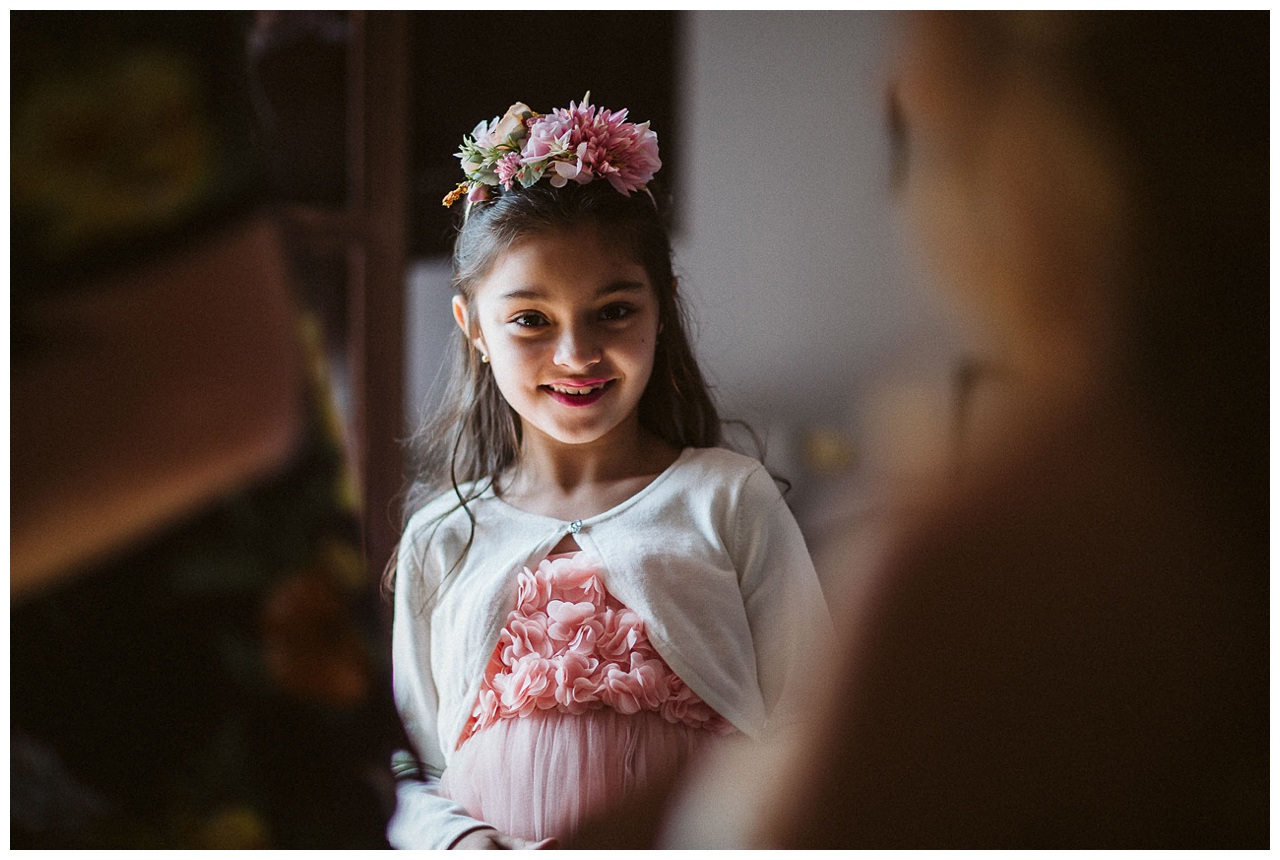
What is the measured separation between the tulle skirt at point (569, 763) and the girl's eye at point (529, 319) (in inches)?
12.1

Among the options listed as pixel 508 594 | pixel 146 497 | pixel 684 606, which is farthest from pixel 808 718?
pixel 146 497

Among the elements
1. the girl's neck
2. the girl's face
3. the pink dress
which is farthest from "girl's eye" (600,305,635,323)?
the pink dress

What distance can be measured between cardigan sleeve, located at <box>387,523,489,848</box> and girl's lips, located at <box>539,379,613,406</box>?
7.1 inches

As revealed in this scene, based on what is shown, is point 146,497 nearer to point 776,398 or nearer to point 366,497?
point 366,497

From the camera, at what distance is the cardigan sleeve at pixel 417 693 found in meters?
0.81

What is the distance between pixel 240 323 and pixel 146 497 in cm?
13

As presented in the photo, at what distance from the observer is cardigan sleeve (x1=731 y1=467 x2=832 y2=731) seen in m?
0.81

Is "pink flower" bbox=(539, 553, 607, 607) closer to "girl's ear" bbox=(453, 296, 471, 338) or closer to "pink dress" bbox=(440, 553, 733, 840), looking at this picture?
"pink dress" bbox=(440, 553, 733, 840)

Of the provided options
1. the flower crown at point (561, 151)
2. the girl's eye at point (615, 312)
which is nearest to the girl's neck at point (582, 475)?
the girl's eye at point (615, 312)

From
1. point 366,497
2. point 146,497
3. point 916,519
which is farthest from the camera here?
point 366,497

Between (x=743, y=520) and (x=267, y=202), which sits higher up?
(x=267, y=202)

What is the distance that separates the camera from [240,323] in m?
0.66

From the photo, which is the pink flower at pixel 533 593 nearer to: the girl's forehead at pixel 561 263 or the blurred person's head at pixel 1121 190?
the girl's forehead at pixel 561 263

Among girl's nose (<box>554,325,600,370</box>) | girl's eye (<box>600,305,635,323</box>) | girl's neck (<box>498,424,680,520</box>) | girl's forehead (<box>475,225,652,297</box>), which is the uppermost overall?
girl's forehead (<box>475,225,652,297</box>)
